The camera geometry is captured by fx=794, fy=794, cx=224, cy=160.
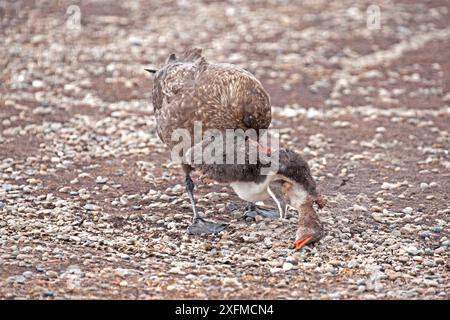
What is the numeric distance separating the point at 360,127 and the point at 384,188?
7.66ft

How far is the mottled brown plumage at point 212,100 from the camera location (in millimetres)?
7641

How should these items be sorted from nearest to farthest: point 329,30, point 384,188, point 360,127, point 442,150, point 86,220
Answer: point 86,220, point 384,188, point 442,150, point 360,127, point 329,30

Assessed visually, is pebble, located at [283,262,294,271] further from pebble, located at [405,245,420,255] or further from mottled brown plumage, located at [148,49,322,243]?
pebble, located at [405,245,420,255]

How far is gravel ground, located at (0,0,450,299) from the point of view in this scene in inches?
267

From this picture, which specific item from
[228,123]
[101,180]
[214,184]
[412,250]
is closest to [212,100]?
[228,123]

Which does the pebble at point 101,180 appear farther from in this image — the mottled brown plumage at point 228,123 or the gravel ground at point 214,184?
the mottled brown plumage at point 228,123

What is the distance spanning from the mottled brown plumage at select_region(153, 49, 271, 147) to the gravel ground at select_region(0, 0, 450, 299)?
1073 mm

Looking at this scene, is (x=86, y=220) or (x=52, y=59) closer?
(x=86, y=220)

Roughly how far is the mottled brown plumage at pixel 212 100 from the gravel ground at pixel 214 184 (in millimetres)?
1073

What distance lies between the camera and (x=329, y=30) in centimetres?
1600

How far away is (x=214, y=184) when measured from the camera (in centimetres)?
934

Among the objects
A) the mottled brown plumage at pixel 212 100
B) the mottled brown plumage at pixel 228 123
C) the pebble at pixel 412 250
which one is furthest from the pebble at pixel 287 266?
the mottled brown plumage at pixel 212 100
